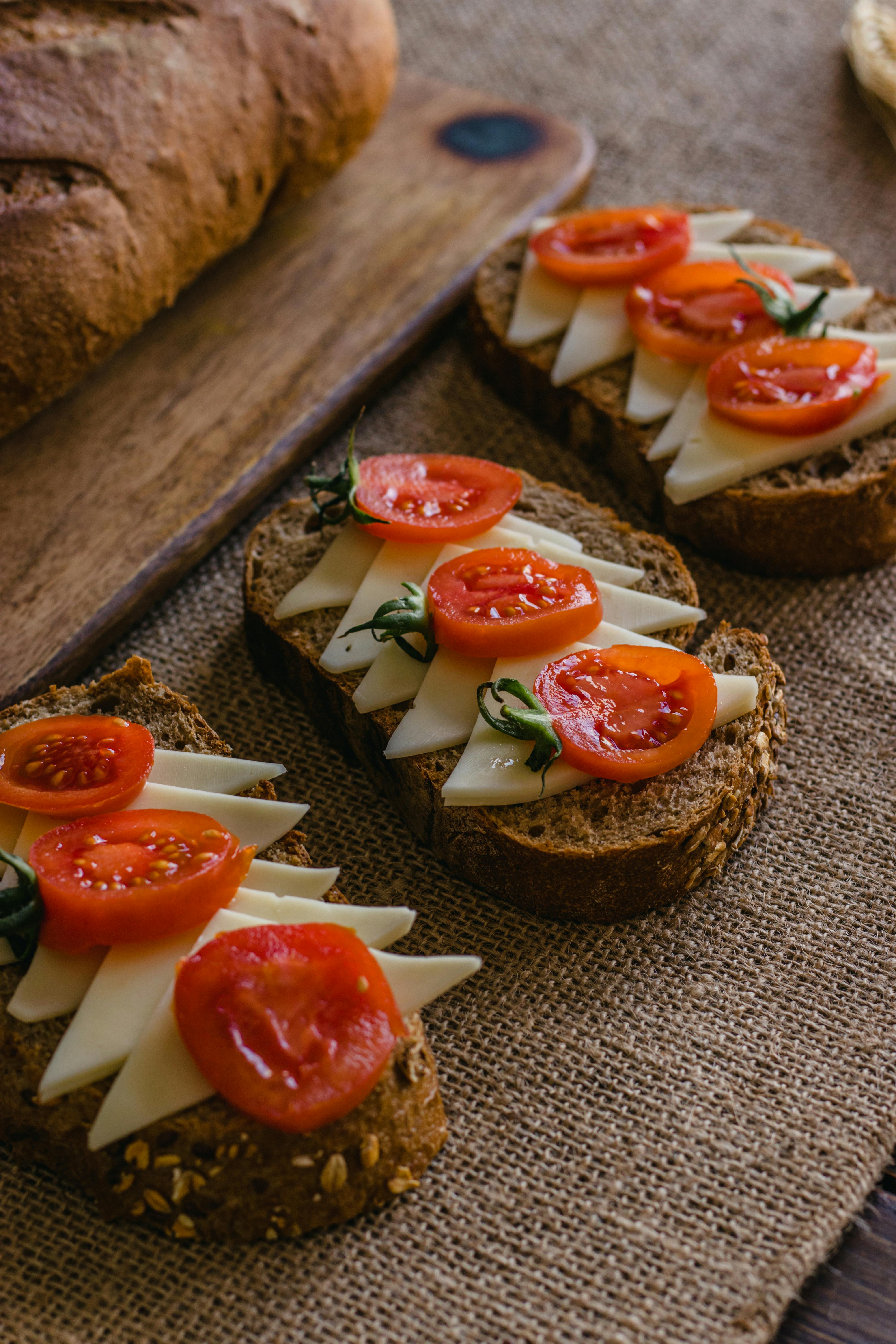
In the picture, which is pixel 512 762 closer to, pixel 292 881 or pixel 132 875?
pixel 292 881

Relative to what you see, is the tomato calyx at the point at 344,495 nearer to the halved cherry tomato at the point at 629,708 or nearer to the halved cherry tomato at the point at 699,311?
A: the halved cherry tomato at the point at 629,708

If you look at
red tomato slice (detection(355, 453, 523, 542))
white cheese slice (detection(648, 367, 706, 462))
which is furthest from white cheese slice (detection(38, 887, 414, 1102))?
white cheese slice (detection(648, 367, 706, 462))

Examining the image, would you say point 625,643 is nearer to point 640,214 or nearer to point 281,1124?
point 281,1124

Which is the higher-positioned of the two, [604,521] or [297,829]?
[604,521]

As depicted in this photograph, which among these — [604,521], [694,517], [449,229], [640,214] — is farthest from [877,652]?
[449,229]

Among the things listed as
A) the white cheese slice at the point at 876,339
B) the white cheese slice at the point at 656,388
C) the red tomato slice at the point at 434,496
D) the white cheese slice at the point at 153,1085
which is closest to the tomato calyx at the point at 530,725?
the red tomato slice at the point at 434,496

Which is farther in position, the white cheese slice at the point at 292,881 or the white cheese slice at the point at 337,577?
the white cheese slice at the point at 337,577
